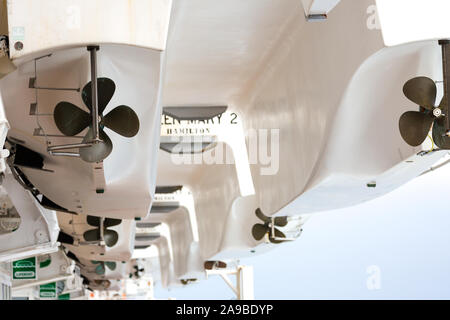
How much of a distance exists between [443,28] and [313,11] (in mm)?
2063

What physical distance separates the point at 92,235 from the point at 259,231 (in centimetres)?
386

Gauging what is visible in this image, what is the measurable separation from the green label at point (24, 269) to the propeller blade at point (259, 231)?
16.8 feet

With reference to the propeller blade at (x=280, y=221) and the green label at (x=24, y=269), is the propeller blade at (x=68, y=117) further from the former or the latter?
the propeller blade at (x=280, y=221)

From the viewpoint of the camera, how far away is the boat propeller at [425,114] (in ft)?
30.8

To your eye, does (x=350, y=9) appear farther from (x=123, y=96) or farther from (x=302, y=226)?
(x=302, y=226)

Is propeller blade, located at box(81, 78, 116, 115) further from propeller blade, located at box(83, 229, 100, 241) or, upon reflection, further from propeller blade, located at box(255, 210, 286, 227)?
propeller blade, located at box(255, 210, 286, 227)

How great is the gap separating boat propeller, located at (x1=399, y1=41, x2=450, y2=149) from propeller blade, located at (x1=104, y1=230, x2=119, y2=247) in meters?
9.98

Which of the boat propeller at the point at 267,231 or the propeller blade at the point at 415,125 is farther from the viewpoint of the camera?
the boat propeller at the point at 267,231

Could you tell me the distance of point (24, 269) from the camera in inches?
711

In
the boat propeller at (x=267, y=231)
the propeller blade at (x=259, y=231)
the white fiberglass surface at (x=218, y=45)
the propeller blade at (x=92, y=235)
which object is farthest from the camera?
the propeller blade at (x=259, y=231)

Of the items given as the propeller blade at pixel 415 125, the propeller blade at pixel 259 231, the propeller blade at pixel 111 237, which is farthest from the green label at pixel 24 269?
the propeller blade at pixel 415 125

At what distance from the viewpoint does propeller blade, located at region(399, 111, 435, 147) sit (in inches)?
377

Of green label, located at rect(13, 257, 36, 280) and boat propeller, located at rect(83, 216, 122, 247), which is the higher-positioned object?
boat propeller, located at rect(83, 216, 122, 247)

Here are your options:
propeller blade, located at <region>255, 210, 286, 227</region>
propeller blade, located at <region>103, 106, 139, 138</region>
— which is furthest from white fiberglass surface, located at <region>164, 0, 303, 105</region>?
propeller blade, located at <region>255, 210, 286, 227</region>
